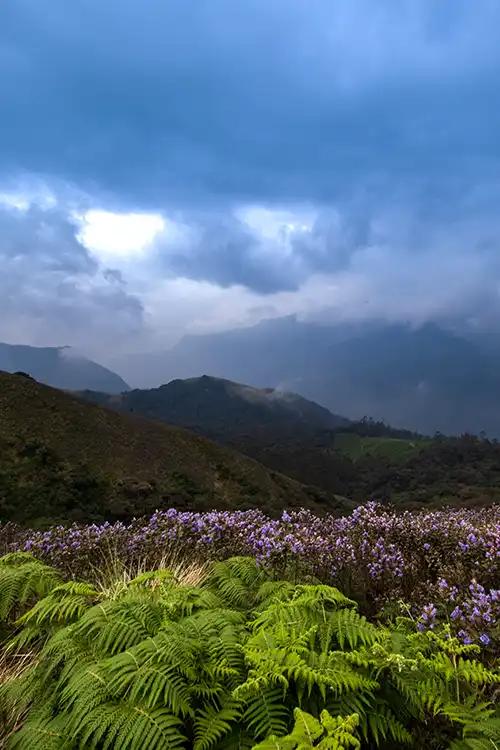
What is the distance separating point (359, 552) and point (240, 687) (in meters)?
4.81

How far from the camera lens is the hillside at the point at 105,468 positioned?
21703mm

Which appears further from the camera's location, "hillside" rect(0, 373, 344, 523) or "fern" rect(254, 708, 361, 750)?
"hillside" rect(0, 373, 344, 523)

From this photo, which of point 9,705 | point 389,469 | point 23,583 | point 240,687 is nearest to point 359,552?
point 23,583

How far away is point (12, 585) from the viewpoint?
14.7ft

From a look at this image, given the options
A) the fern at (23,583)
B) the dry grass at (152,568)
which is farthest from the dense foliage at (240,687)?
the dry grass at (152,568)

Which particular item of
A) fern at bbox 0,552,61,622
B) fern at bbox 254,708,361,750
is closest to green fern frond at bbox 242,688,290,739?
fern at bbox 254,708,361,750

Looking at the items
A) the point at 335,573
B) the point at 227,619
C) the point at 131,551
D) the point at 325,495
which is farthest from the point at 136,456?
the point at 227,619

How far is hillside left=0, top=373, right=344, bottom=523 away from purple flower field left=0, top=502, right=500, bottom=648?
12.7 metres

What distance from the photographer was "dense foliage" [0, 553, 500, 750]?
249 centimetres

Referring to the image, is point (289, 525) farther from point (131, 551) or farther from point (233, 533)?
point (131, 551)

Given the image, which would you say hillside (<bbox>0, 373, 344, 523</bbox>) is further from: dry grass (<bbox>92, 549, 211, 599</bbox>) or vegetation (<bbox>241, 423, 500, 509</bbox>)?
vegetation (<bbox>241, 423, 500, 509</bbox>)

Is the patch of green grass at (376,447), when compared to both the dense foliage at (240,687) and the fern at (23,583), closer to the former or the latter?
the fern at (23,583)

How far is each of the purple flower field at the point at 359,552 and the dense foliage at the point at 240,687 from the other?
3.98 feet

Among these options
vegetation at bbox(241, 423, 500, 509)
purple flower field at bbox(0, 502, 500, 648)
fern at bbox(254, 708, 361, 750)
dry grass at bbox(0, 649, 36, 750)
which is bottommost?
vegetation at bbox(241, 423, 500, 509)
